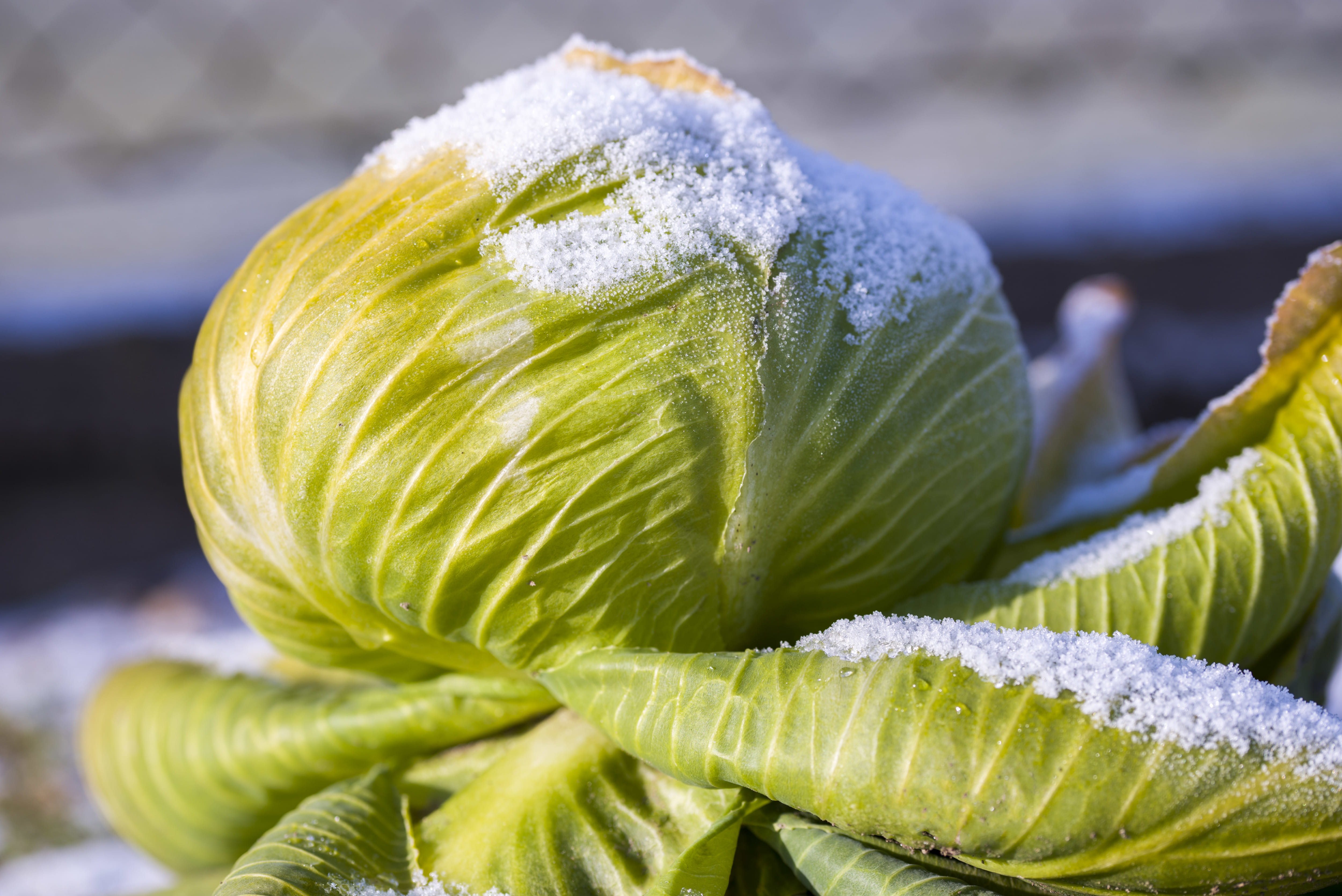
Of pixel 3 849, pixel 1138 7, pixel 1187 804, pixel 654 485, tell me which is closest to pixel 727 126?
pixel 654 485

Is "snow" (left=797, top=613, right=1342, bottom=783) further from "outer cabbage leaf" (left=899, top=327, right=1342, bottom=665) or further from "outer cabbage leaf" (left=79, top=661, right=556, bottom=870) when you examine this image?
"outer cabbage leaf" (left=79, top=661, right=556, bottom=870)

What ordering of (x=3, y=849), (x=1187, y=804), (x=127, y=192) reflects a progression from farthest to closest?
(x=127, y=192) < (x=3, y=849) < (x=1187, y=804)

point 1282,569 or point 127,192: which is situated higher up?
point 127,192

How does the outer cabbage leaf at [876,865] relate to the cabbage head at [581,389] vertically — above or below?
below

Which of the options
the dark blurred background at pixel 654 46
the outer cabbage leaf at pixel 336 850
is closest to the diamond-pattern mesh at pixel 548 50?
the dark blurred background at pixel 654 46

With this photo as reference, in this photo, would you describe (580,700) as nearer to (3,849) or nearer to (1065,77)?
(3,849)

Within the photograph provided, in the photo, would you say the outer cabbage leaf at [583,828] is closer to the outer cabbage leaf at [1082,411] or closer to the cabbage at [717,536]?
the cabbage at [717,536]

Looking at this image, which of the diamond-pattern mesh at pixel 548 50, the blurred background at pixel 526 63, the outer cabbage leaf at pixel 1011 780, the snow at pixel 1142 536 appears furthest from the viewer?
the diamond-pattern mesh at pixel 548 50
